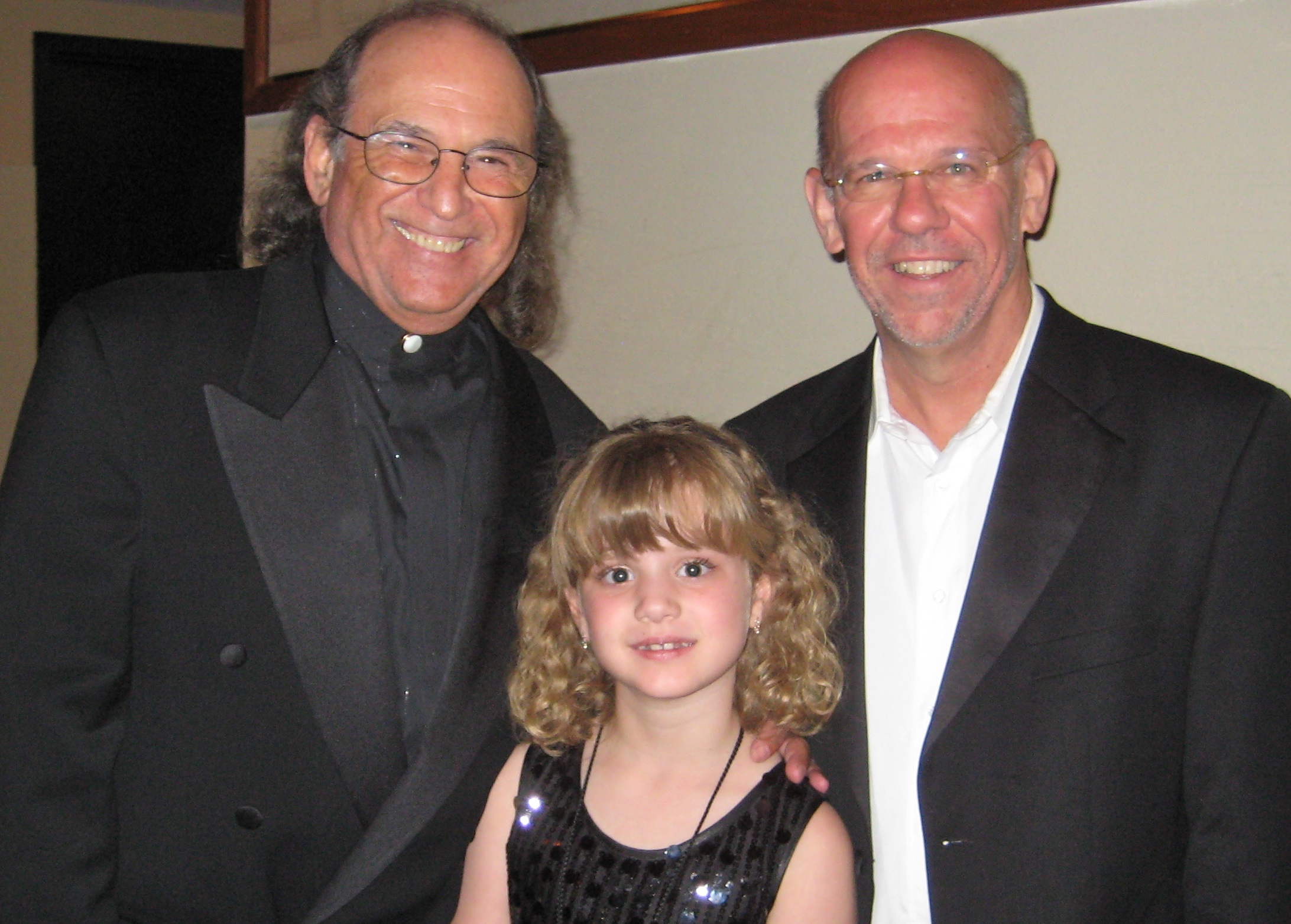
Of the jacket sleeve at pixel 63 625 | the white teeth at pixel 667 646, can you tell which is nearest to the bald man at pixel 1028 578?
the white teeth at pixel 667 646

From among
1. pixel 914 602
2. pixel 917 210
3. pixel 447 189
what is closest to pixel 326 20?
pixel 447 189

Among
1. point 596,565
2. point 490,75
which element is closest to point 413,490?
point 596,565

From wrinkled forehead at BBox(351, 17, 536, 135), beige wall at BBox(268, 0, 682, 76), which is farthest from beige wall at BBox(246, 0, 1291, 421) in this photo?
wrinkled forehead at BBox(351, 17, 536, 135)

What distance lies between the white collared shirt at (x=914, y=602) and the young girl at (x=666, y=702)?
0.27 feet

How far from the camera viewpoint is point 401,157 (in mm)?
1669

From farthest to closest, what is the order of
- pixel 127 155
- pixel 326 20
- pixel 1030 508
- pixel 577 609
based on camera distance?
pixel 127 155, pixel 326 20, pixel 577 609, pixel 1030 508

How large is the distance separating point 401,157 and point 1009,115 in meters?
0.94

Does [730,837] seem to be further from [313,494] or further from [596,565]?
[313,494]

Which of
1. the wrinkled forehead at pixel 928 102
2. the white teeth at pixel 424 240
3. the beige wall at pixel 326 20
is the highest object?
the beige wall at pixel 326 20

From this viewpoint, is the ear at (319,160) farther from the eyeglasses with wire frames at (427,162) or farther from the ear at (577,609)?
the ear at (577,609)

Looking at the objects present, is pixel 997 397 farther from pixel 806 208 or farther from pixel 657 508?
pixel 806 208

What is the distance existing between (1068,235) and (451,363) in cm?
117

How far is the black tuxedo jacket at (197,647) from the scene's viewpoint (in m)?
1.46

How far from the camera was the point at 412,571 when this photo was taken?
5.49ft
